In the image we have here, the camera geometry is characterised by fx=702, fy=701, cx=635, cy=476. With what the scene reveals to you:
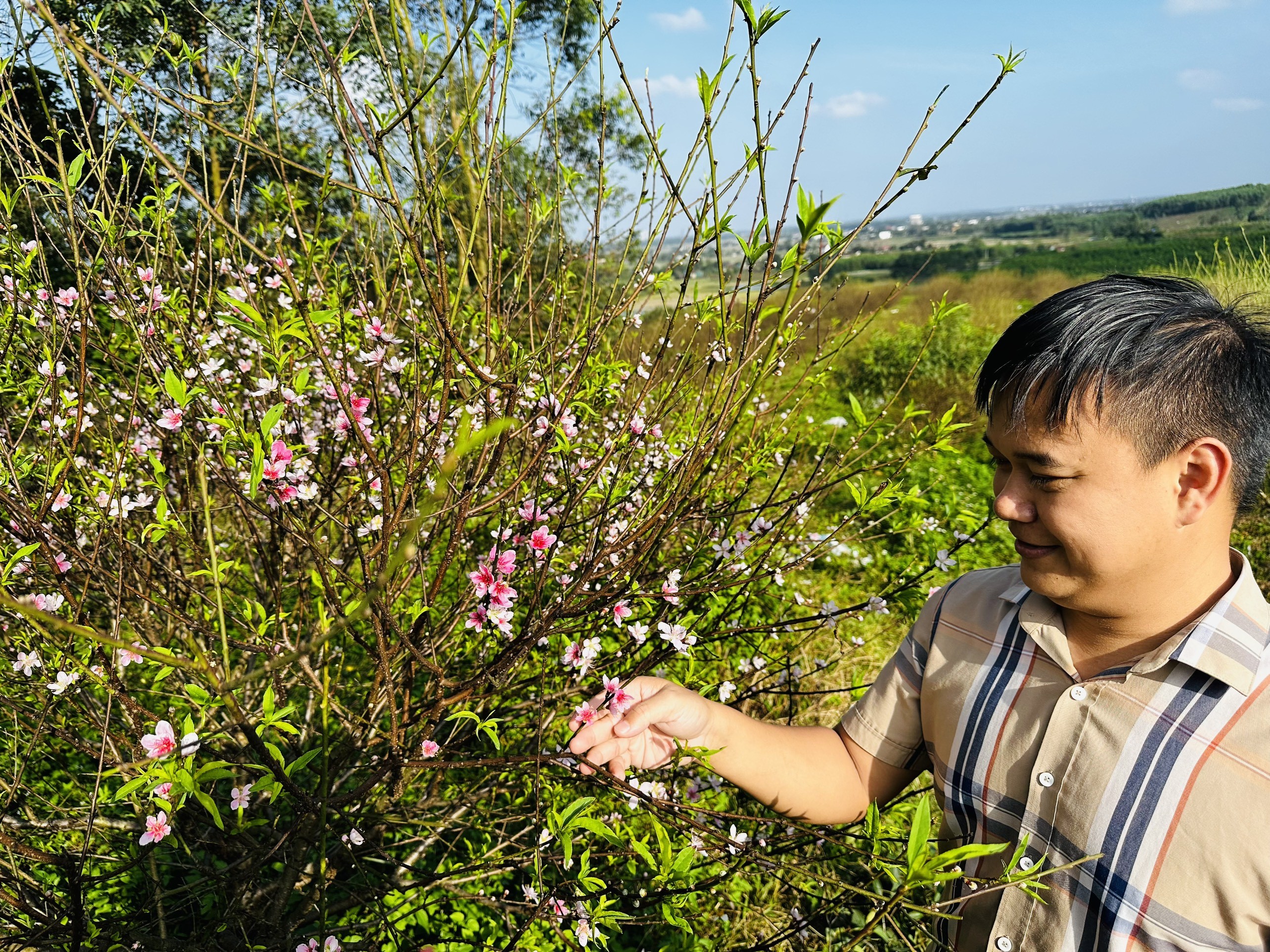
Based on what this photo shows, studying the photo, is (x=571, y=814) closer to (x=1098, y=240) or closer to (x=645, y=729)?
(x=645, y=729)

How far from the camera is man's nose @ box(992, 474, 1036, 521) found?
1176 mm

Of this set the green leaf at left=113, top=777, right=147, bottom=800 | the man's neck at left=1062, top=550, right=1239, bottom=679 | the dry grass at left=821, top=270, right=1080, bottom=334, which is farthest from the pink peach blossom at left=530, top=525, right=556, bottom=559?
the dry grass at left=821, top=270, right=1080, bottom=334

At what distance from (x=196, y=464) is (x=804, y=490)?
6.79ft

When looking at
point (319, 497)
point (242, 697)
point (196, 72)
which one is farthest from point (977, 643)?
point (196, 72)

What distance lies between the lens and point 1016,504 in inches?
46.6

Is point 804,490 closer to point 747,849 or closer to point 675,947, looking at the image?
point 747,849

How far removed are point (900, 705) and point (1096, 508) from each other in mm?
611

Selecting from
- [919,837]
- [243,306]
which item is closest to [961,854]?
[919,837]

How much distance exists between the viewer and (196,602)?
2197mm

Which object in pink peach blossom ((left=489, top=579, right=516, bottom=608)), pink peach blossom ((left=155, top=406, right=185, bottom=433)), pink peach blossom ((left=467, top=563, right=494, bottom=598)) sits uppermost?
pink peach blossom ((left=155, top=406, right=185, bottom=433))

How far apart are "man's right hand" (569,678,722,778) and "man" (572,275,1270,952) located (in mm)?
26

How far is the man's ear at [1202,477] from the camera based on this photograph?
109cm

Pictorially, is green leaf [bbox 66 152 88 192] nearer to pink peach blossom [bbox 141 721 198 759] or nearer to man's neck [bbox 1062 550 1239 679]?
pink peach blossom [bbox 141 721 198 759]

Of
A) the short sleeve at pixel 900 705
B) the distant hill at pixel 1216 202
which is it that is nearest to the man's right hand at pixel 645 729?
the short sleeve at pixel 900 705
